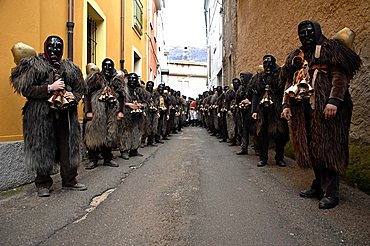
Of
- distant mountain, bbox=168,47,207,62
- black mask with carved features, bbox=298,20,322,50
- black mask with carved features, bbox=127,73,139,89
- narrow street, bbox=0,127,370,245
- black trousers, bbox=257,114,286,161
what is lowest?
narrow street, bbox=0,127,370,245

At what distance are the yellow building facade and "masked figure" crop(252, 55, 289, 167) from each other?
158 inches

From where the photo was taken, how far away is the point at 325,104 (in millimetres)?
3734

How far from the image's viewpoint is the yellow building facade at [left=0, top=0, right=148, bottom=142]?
4750 mm

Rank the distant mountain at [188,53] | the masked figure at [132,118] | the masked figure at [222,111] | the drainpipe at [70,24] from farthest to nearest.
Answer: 1. the distant mountain at [188,53]
2. the masked figure at [222,111]
3. the masked figure at [132,118]
4. the drainpipe at [70,24]

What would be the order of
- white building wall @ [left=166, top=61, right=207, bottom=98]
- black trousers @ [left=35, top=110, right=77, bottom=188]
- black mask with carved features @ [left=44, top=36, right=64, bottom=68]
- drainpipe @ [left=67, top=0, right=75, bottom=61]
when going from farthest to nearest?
white building wall @ [left=166, top=61, right=207, bottom=98], drainpipe @ [left=67, top=0, right=75, bottom=61], black trousers @ [left=35, top=110, right=77, bottom=188], black mask with carved features @ [left=44, top=36, right=64, bottom=68]

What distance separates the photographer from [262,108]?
643cm

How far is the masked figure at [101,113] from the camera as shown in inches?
242

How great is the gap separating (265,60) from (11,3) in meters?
4.33

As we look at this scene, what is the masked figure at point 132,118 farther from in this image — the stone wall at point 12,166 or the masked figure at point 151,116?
the stone wall at point 12,166

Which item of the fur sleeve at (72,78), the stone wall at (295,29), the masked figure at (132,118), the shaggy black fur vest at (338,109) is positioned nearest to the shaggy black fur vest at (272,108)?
the stone wall at (295,29)

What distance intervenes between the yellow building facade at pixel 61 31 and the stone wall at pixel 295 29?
4.64 meters

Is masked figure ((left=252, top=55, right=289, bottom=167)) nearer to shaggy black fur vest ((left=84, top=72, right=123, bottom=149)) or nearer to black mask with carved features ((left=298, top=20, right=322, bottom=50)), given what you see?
black mask with carved features ((left=298, top=20, right=322, bottom=50))

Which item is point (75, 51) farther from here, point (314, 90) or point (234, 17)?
point (234, 17)

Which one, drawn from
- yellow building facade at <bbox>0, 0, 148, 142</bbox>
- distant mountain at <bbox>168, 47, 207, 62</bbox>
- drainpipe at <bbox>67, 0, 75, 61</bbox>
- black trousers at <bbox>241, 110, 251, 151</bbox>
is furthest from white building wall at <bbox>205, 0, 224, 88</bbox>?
distant mountain at <bbox>168, 47, 207, 62</bbox>
